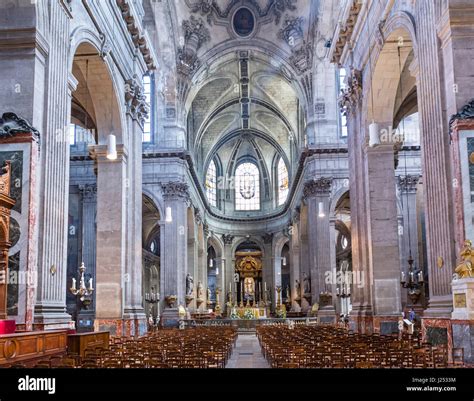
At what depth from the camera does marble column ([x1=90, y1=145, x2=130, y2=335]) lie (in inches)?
819

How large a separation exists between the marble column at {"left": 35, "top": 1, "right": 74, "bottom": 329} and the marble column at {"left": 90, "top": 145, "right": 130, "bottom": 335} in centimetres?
608

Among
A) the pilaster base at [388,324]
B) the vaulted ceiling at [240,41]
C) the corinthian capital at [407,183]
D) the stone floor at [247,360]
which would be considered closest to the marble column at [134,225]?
the stone floor at [247,360]

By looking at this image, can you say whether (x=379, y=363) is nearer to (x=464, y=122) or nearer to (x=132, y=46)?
(x=464, y=122)

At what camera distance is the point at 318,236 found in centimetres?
3753

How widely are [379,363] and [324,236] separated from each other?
2781 centimetres

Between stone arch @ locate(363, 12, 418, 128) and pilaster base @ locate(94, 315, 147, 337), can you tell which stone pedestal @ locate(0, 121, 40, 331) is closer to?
pilaster base @ locate(94, 315, 147, 337)

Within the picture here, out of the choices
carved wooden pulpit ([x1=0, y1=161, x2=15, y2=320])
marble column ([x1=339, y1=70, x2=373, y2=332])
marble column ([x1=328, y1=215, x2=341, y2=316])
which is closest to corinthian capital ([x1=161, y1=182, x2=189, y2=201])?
marble column ([x1=328, y1=215, x2=341, y2=316])

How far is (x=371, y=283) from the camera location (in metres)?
21.1

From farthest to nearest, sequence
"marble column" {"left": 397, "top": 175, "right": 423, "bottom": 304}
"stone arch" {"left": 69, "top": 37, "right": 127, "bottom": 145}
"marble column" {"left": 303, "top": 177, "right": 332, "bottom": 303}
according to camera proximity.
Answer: "marble column" {"left": 303, "top": 177, "right": 332, "bottom": 303}, "marble column" {"left": 397, "top": 175, "right": 423, "bottom": 304}, "stone arch" {"left": 69, "top": 37, "right": 127, "bottom": 145}

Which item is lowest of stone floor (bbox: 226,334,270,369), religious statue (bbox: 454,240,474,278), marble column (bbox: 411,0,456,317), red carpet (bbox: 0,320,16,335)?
stone floor (bbox: 226,334,270,369)

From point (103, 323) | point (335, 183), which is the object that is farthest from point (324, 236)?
point (103, 323)

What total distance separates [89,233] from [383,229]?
62.9ft

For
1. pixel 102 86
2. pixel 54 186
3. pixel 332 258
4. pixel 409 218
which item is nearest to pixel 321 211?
pixel 332 258

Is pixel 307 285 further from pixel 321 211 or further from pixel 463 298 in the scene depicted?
pixel 463 298
